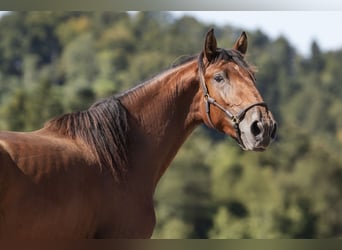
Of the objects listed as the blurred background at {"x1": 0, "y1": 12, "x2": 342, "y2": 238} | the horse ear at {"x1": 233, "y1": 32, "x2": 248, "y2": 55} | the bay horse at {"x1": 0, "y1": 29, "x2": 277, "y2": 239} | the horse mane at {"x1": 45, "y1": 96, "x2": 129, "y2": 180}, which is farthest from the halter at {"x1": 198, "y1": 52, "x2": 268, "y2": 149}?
the blurred background at {"x1": 0, "y1": 12, "x2": 342, "y2": 238}

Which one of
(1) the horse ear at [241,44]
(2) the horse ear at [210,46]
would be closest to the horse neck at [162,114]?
(2) the horse ear at [210,46]

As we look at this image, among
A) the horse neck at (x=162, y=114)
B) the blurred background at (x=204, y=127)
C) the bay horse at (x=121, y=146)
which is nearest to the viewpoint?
the bay horse at (x=121, y=146)

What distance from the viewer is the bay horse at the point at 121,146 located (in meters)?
2.95

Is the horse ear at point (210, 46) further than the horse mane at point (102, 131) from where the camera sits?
Yes

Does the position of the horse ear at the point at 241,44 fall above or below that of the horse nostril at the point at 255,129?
above

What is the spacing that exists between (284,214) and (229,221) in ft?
6.68

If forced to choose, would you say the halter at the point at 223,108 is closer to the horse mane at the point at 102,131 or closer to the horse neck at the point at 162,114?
the horse neck at the point at 162,114

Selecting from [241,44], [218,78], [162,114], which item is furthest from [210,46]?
[162,114]

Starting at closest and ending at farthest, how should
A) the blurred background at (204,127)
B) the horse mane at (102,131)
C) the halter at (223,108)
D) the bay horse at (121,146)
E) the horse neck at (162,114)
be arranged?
the bay horse at (121,146), the horse mane at (102,131), the halter at (223,108), the horse neck at (162,114), the blurred background at (204,127)

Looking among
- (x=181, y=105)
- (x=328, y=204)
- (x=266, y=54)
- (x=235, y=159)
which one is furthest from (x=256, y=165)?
(x=181, y=105)

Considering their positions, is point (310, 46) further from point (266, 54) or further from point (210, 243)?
point (210, 243)

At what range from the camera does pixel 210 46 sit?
3.54 m

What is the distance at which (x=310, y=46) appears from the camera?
39.2 metres

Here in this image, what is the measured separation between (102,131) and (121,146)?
12 centimetres
